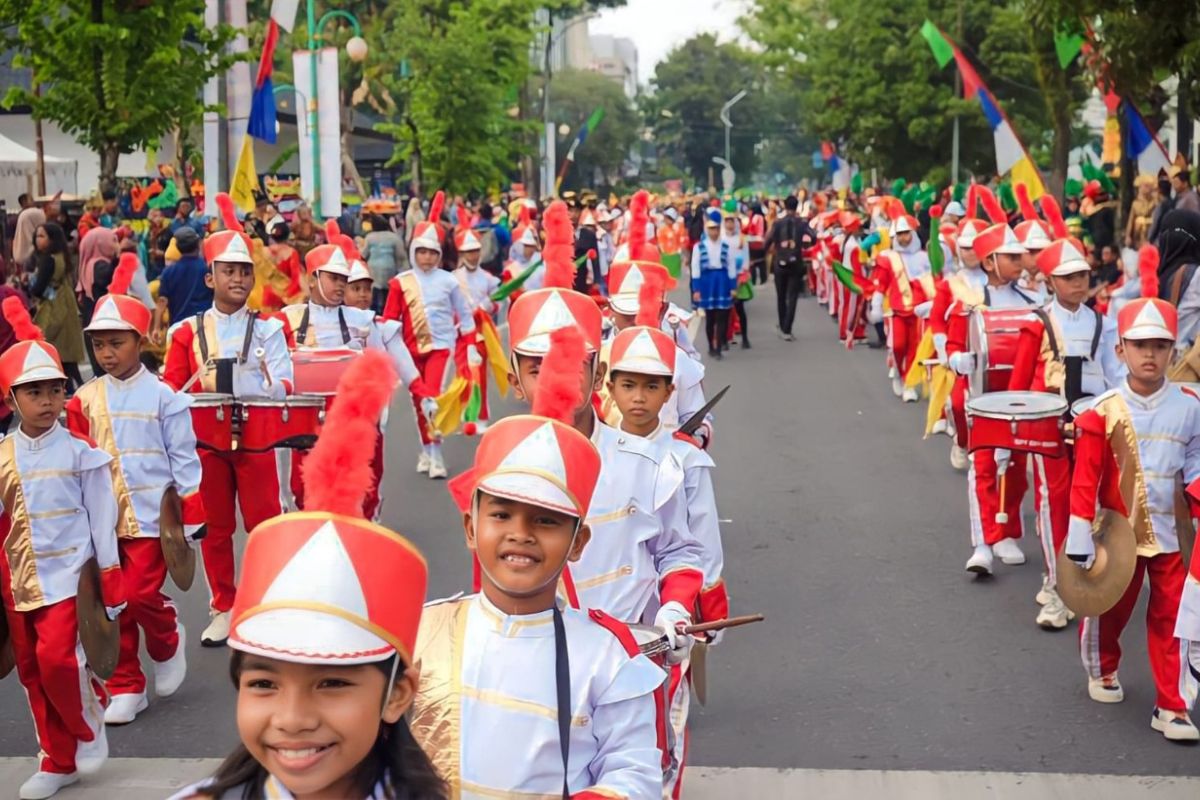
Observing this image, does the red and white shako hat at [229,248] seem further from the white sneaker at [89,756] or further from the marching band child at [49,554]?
the white sneaker at [89,756]

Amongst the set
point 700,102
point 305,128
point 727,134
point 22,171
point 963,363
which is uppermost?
point 700,102

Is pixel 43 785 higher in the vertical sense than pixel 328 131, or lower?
lower

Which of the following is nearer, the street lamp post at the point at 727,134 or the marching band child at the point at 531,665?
the marching band child at the point at 531,665

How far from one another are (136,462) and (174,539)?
383mm

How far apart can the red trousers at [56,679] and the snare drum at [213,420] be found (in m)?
1.97

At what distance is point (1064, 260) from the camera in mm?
9320

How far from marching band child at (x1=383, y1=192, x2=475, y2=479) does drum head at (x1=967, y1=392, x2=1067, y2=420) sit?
5634 millimetres

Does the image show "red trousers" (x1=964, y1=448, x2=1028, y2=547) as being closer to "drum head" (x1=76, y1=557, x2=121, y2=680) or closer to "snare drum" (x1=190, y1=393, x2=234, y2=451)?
"snare drum" (x1=190, y1=393, x2=234, y2=451)

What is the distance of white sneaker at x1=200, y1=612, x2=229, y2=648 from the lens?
903 cm

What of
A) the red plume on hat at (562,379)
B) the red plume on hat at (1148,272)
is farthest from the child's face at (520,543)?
the red plume on hat at (1148,272)

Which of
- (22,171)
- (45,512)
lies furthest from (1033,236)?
(22,171)

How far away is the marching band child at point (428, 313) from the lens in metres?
13.8

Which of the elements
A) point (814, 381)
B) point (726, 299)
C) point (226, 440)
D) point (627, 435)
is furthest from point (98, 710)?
point (726, 299)

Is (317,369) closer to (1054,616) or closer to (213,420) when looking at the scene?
(213,420)
